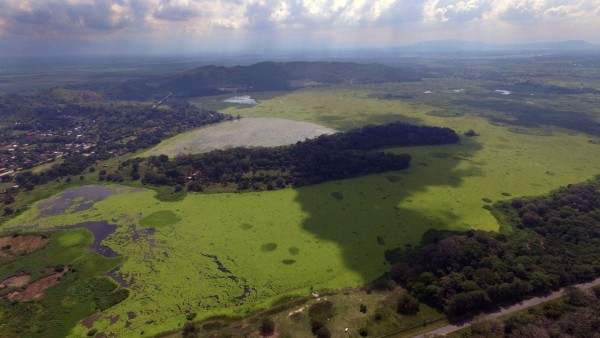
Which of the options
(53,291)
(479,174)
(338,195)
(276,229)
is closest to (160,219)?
(53,291)

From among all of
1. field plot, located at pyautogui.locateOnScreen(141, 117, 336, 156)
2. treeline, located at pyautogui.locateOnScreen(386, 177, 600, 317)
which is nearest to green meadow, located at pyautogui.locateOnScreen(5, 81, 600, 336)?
treeline, located at pyautogui.locateOnScreen(386, 177, 600, 317)

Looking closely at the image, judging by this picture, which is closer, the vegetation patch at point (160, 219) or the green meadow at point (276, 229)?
the green meadow at point (276, 229)

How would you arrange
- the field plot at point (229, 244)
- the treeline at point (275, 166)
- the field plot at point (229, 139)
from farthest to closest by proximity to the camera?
1. the field plot at point (229, 139)
2. the treeline at point (275, 166)
3. the field plot at point (229, 244)

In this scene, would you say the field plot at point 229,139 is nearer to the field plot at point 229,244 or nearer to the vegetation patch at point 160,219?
the field plot at point 229,244

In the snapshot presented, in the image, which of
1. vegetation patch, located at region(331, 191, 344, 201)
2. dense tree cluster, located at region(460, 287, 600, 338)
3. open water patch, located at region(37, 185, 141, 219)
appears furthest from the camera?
vegetation patch, located at region(331, 191, 344, 201)

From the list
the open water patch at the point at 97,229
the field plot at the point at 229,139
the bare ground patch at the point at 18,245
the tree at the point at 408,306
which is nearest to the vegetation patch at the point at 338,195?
the tree at the point at 408,306

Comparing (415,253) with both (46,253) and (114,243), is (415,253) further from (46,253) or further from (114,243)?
(46,253)

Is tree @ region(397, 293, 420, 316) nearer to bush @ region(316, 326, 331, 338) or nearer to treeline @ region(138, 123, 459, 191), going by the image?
bush @ region(316, 326, 331, 338)

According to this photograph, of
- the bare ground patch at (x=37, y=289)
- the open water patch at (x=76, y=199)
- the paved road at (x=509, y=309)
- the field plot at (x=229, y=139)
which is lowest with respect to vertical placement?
the paved road at (x=509, y=309)
